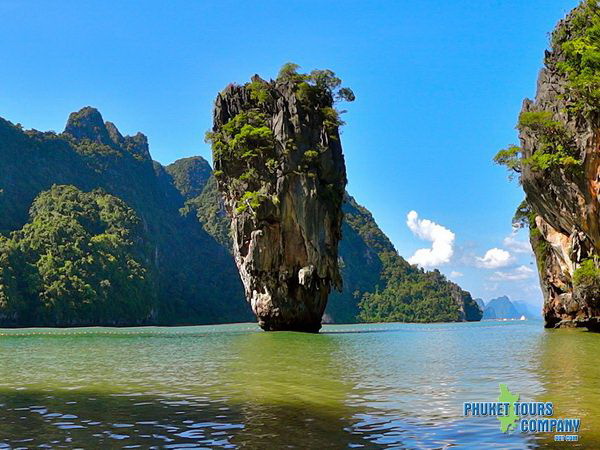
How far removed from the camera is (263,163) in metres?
41.4

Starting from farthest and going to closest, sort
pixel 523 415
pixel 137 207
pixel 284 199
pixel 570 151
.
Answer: pixel 137 207 → pixel 284 199 → pixel 570 151 → pixel 523 415

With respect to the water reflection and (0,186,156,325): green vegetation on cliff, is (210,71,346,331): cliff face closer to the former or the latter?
the water reflection

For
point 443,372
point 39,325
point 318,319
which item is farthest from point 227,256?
point 443,372

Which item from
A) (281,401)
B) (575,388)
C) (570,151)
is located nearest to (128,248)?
(570,151)

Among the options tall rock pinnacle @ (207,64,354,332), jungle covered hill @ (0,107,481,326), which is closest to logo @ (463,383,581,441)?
tall rock pinnacle @ (207,64,354,332)

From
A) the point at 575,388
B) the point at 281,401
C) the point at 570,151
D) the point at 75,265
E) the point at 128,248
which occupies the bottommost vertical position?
the point at 281,401

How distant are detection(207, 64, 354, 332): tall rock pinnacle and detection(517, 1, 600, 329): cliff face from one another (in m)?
12.5

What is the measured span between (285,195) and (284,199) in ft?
0.84

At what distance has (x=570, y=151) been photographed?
29.5 meters

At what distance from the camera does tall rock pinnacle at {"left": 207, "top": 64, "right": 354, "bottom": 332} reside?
40.2m

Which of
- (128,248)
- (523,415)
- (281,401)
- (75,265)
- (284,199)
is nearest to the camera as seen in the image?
(523,415)

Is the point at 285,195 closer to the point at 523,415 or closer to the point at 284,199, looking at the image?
the point at 284,199

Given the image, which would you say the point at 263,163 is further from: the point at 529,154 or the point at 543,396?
the point at 543,396

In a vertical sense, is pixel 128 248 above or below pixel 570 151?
above
